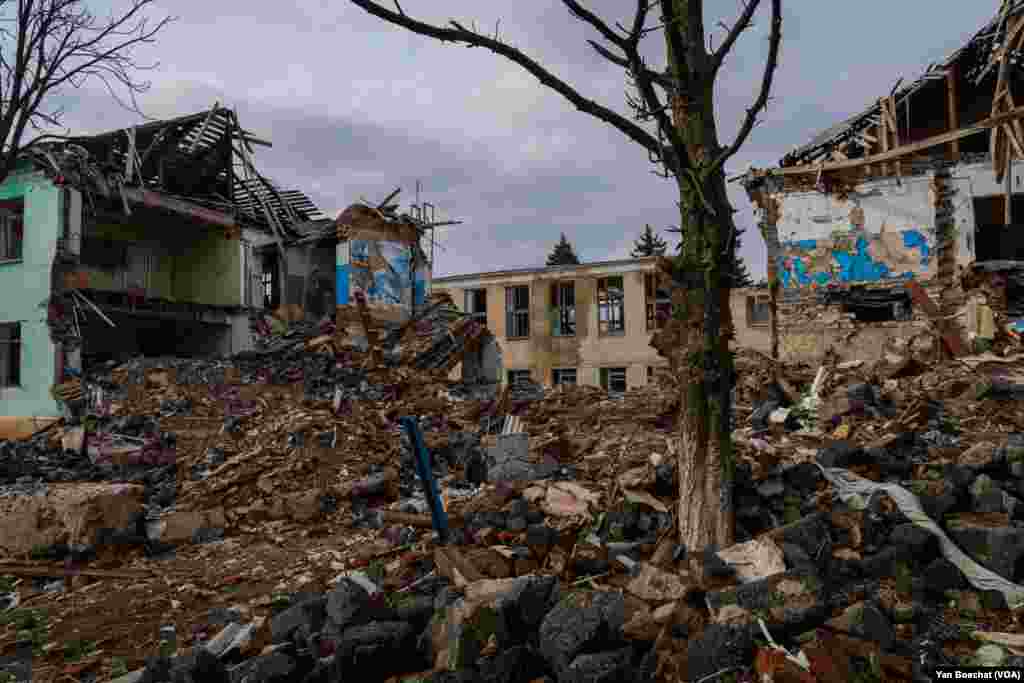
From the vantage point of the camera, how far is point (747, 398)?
34.2ft

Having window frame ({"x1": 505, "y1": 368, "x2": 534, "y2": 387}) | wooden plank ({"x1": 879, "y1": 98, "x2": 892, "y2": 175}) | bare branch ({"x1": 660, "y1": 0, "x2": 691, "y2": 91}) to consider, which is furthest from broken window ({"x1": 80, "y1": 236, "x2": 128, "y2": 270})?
wooden plank ({"x1": 879, "y1": 98, "x2": 892, "y2": 175})

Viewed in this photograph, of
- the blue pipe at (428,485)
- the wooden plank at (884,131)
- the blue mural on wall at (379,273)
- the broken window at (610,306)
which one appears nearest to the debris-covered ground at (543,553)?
the blue pipe at (428,485)

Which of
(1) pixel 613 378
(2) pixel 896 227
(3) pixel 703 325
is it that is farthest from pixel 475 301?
(3) pixel 703 325

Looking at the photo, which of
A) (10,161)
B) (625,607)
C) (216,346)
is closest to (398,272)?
(216,346)

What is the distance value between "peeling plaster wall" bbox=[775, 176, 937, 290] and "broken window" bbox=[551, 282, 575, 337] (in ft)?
36.3

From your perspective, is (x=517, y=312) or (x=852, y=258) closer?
(x=852, y=258)

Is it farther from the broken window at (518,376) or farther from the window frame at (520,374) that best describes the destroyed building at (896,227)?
the broken window at (518,376)

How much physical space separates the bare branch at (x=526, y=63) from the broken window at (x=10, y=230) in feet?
51.1

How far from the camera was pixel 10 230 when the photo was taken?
14703mm

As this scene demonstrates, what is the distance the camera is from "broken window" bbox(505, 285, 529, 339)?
25.6 meters

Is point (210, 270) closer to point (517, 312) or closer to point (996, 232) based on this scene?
point (517, 312)

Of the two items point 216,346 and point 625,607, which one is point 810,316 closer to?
point 625,607

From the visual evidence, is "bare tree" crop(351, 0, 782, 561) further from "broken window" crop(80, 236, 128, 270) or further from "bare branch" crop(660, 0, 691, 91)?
"broken window" crop(80, 236, 128, 270)

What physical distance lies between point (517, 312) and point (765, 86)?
74.0ft
